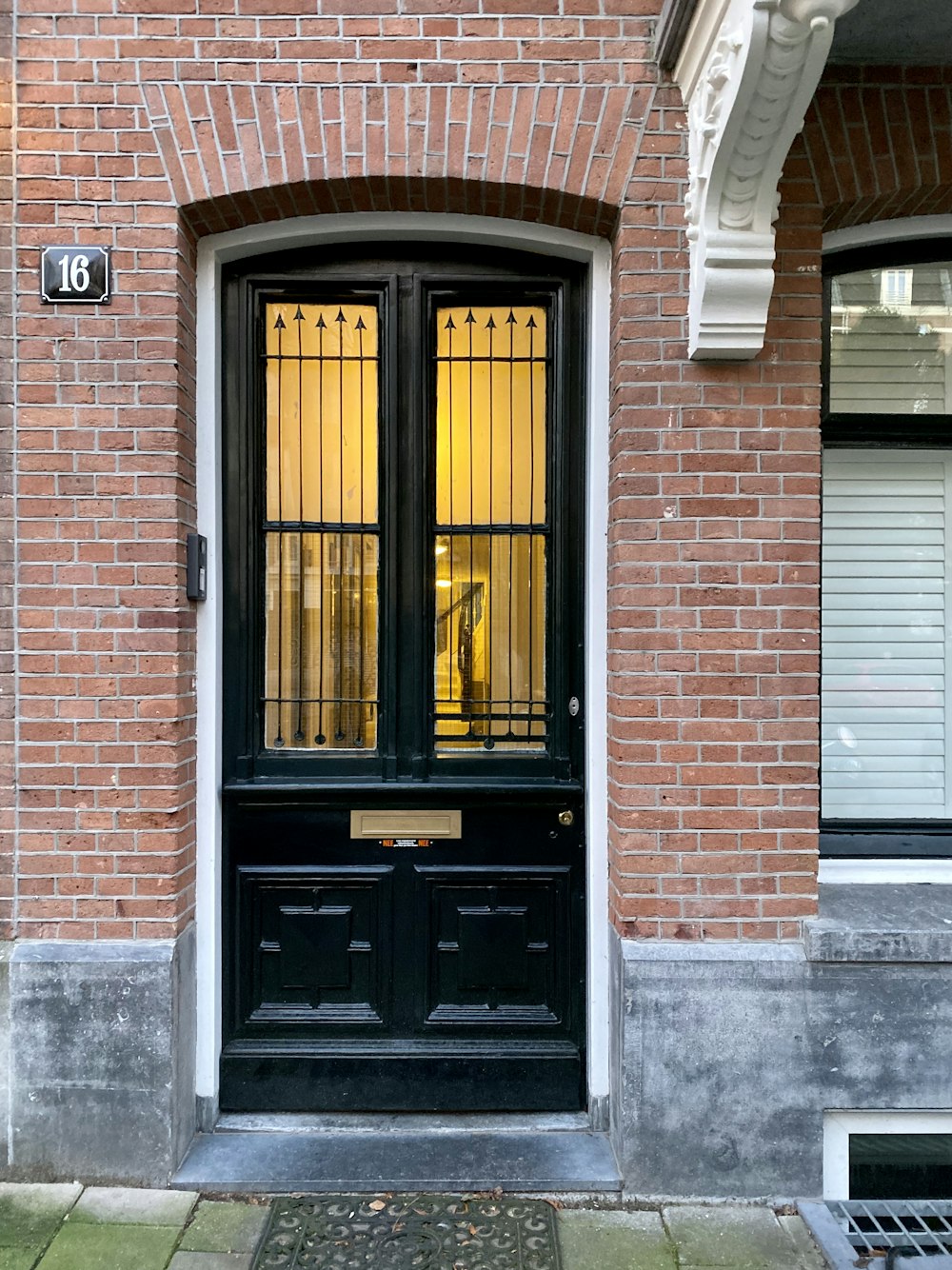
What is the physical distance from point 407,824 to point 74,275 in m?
2.37

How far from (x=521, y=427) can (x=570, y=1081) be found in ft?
8.53

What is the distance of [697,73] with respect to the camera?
282 cm

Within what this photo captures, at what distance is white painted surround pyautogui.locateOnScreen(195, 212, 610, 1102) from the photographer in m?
3.24

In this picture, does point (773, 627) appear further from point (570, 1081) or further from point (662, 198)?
point (570, 1081)

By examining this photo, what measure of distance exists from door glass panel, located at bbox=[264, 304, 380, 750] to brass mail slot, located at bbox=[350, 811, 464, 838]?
0.29 metres

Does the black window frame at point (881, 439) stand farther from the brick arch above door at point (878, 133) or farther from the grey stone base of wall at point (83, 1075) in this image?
the grey stone base of wall at point (83, 1075)

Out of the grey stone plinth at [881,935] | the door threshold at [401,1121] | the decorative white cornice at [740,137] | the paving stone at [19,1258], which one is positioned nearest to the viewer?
the decorative white cornice at [740,137]

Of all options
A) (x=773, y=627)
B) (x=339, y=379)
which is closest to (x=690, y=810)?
(x=773, y=627)

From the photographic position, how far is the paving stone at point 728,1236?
2633 mm

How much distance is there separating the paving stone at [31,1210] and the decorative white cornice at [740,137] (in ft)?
11.9

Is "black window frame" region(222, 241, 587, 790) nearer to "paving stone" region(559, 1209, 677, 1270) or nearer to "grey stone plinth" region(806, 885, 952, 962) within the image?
"grey stone plinth" region(806, 885, 952, 962)

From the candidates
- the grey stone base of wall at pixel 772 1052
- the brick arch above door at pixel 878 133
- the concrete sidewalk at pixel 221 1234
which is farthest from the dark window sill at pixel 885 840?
the brick arch above door at pixel 878 133

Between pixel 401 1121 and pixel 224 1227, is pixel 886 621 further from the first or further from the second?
pixel 224 1227

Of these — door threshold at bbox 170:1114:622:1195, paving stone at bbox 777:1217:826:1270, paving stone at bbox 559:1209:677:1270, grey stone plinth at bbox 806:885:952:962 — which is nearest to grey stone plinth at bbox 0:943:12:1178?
door threshold at bbox 170:1114:622:1195
